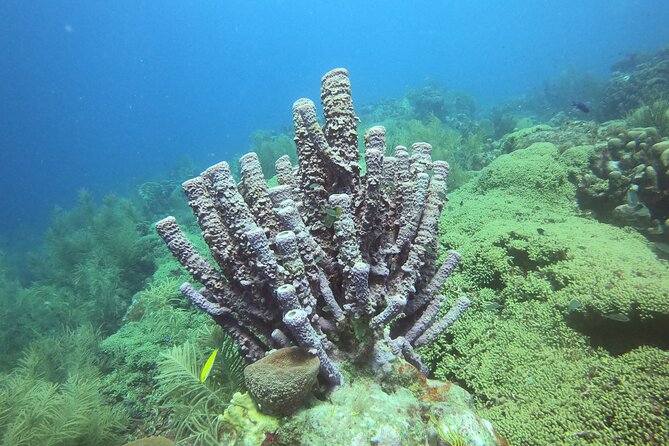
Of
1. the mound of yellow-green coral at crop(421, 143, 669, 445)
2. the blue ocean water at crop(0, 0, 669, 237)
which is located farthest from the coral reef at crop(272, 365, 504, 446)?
the blue ocean water at crop(0, 0, 669, 237)

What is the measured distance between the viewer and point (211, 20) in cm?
14775

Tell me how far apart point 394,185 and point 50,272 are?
13.3 m

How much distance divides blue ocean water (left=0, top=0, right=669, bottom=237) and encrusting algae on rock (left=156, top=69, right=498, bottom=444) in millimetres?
55155

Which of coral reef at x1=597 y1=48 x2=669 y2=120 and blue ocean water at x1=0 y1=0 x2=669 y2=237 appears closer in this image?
coral reef at x1=597 y1=48 x2=669 y2=120

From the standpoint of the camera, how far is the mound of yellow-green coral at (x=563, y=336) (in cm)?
202

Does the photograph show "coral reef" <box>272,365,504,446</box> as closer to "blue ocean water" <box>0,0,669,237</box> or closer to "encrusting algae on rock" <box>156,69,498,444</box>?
"encrusting algae on rock" <box>156,69,498,444</box>

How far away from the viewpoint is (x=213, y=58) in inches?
6156

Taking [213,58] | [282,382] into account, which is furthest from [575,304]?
[213,58]

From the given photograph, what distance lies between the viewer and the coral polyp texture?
2.04 metres

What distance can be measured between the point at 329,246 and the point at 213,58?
181 m

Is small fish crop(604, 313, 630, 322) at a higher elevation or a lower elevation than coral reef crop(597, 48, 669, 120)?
lower

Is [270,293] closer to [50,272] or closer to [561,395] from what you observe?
[561,395]

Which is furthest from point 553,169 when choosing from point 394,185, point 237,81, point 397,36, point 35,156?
point 397,36

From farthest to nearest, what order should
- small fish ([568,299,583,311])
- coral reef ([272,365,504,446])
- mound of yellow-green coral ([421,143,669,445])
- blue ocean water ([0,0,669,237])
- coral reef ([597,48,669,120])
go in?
blue ocean water ([0,0,669,237]) < coral reef ([597,48,669,120]) < small fish ([568,299,583,311]) < mound of yellow-green coral ([421,143,669,445]) < coral reef ([272,365,504,446])
